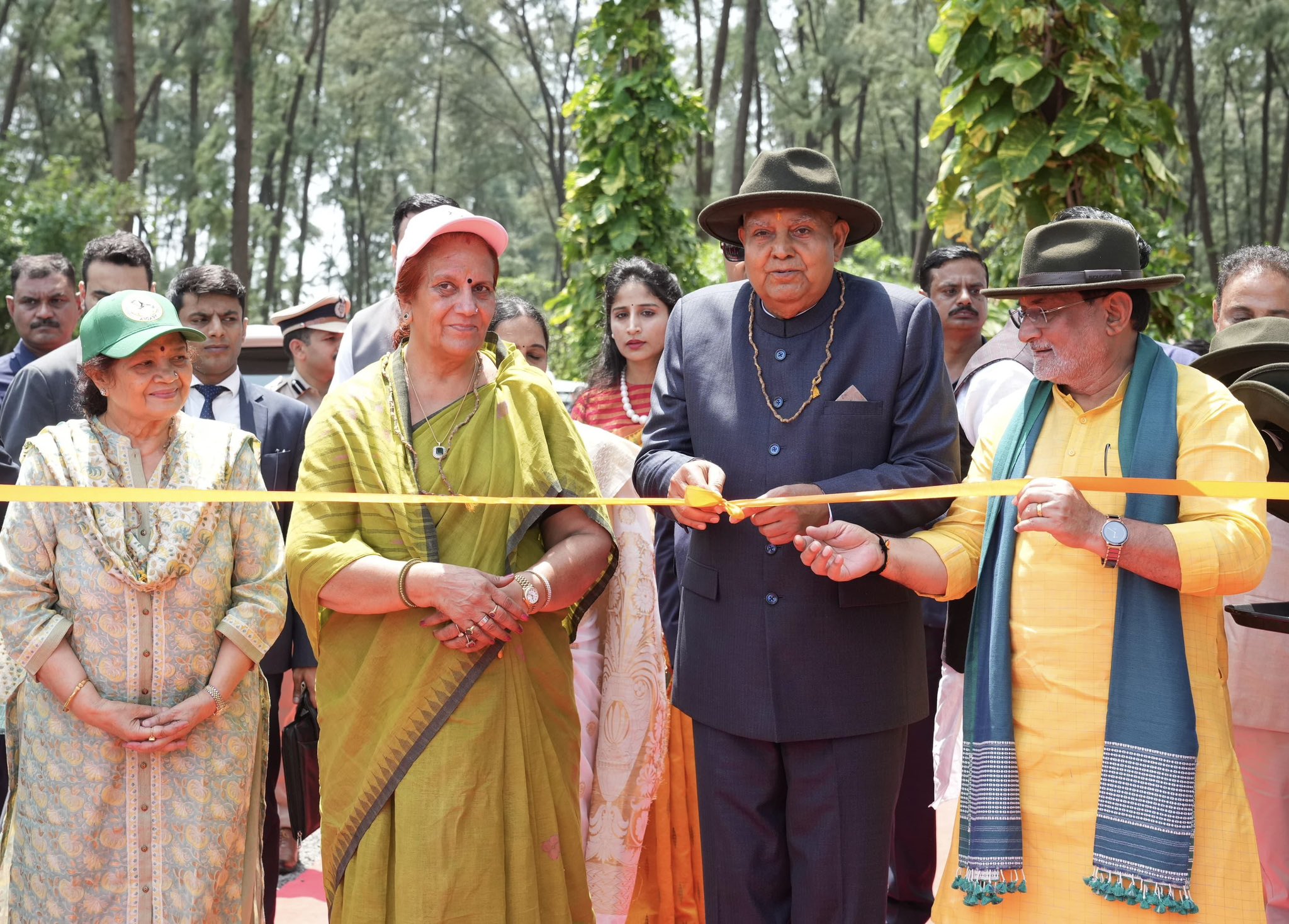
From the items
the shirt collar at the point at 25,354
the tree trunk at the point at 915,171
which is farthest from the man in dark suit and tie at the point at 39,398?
the tree trunk at the point at 915,171

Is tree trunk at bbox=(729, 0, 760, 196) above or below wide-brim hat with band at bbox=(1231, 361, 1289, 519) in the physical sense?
above

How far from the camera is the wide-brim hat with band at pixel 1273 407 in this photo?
124 inches

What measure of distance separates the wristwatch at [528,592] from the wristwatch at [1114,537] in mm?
1367

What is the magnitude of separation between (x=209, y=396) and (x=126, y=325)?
1.28 m

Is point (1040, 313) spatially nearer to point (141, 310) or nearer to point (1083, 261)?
point (1083, 261)

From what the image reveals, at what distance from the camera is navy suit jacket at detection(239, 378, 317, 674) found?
4.45m

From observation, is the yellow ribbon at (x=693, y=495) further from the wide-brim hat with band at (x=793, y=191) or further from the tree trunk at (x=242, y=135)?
the tree trunk at (x=242, y=135)

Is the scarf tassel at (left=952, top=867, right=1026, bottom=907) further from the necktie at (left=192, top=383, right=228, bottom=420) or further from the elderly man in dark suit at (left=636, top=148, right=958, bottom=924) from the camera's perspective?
the necktie at (left=192, top=383, right=228, bottom=420)

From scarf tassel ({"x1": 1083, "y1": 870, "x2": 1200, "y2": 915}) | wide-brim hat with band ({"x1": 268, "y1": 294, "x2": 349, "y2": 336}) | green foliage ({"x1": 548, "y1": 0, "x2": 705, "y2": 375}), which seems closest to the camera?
scarf tassel ({"x1": 1083, "y1": 870, "x2": 1200, "y2": 915})

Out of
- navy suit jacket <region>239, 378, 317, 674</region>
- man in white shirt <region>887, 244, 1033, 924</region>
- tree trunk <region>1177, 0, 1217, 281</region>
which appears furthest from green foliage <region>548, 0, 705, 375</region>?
tree trunk <region>1177, 0, 1217, 281</region>

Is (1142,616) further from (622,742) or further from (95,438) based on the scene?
(95,438)

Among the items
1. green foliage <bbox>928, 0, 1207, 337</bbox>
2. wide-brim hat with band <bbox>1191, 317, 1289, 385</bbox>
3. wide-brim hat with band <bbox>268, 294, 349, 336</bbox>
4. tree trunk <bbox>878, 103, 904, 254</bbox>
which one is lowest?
wide-brim hat with band <bbox>1191, 317, 1289, 385</bbox>

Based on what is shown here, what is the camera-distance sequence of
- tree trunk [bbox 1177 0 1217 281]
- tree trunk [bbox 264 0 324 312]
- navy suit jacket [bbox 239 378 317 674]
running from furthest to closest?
tree trunk [bbox 264 0 324 312] < tree trunk [bbox 1177 0 1217 281] < navy suit jacket [bbox 239 378 317 674]

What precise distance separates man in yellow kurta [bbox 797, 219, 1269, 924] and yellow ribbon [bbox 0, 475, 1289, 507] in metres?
0.06
